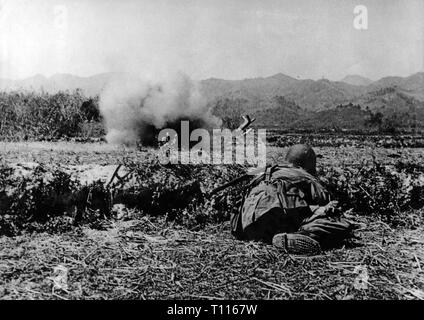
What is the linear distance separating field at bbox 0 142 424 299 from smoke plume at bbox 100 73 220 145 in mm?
3710

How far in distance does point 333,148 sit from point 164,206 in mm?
7604

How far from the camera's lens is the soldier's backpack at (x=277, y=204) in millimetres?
4434

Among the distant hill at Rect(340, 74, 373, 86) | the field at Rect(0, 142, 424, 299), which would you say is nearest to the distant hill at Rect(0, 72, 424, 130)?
the distant hill at Rect(340, 74, 373, 86)

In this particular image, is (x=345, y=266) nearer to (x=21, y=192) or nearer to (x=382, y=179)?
(x=382, y=179)

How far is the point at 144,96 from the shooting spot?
975 centimetres

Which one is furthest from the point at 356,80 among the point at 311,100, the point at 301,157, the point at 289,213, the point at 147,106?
the point at 289,213

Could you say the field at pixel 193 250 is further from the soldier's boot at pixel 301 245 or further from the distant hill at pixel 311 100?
the distant hill at pixel 311 100

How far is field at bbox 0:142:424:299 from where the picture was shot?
3584 millimetres

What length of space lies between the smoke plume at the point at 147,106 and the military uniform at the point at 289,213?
17.3 feet

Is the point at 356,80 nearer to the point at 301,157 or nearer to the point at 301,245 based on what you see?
the point at 301,157

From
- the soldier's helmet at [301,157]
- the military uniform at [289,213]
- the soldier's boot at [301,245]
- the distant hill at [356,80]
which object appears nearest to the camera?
the soldier's boot at [301,245]

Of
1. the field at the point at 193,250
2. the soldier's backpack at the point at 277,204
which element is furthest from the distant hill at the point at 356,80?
the soldier's backpack at the point at 277,204

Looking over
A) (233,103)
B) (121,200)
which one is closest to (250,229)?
(121,200)

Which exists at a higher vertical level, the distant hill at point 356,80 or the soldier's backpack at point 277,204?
the distant hill at point 356,80
